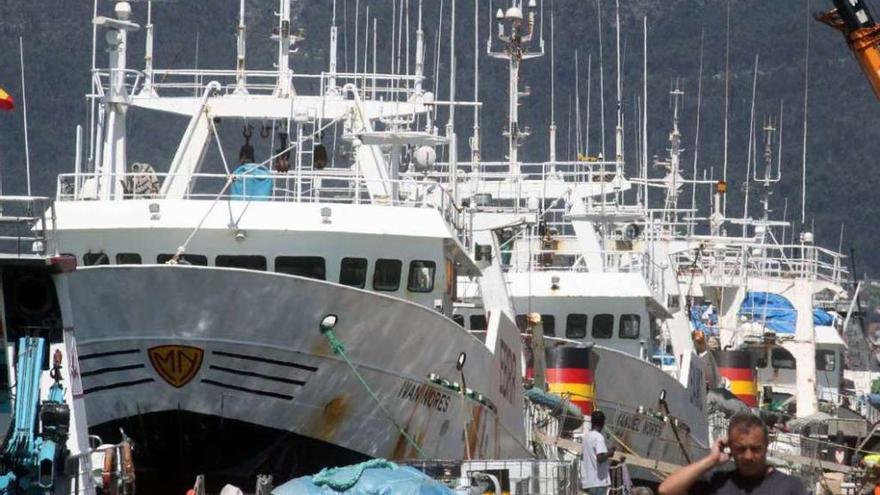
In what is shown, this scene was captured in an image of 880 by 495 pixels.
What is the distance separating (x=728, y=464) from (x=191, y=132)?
1698 centimetres

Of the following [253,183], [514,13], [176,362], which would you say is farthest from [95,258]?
[514,13]

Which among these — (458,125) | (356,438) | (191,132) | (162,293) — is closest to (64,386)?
(162,293)

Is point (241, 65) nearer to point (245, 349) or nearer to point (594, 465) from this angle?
point (245, 349)

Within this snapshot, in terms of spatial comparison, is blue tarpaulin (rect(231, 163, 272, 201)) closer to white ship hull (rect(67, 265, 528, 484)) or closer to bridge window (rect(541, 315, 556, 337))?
white ship hull (rect(67, 265, 528, 484))

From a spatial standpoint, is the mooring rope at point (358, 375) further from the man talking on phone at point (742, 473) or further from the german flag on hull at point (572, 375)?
the man talking on phone at point (742, 473)

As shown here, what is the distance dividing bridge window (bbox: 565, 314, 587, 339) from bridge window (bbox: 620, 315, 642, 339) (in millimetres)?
525

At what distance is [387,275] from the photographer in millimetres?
24828

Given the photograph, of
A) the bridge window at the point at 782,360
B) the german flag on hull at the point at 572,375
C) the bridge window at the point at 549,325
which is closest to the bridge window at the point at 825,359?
the bridge window at the point at 782,360

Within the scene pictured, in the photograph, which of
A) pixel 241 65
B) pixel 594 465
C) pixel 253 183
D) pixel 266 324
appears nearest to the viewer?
pixel 594 465

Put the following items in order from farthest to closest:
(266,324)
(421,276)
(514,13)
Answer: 1. (514,13)
2. (421,276)
3. (266,324)

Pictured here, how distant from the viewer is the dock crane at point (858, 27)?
109 feet

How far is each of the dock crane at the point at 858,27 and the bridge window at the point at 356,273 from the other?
10.7 metres

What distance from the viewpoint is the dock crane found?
33094 mm

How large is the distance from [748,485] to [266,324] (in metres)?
10.8
